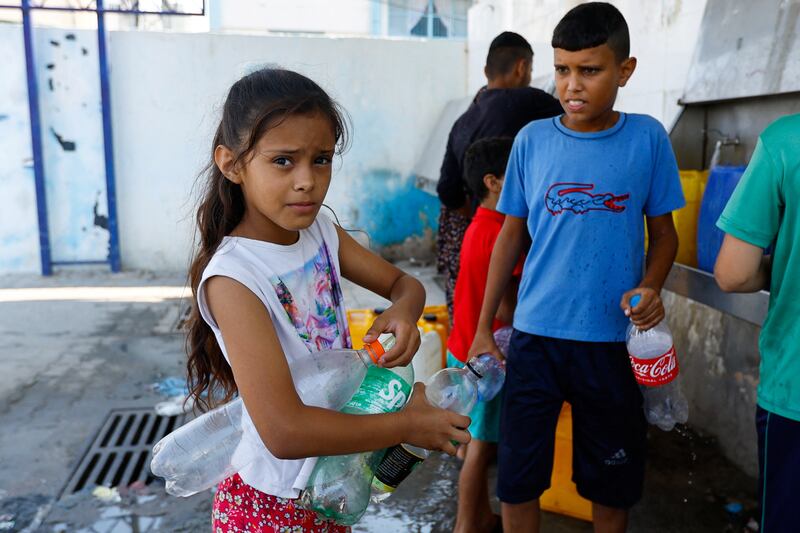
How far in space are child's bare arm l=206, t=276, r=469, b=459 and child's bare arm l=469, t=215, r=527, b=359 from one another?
3.12 feet

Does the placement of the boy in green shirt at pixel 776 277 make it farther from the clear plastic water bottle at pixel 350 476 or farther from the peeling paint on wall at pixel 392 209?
the peeling paint on wall at pixel 392 209

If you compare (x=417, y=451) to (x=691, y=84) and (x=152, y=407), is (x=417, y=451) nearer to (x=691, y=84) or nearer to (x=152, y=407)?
(x=691, y=84)

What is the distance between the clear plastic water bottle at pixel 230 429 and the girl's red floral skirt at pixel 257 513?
0.14ft

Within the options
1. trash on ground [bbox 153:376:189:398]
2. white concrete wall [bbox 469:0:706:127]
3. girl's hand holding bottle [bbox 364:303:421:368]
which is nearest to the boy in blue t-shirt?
girl's hand holding bottle [bbox 364:303:421:368]

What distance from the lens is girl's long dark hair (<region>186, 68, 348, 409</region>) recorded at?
4.28 ft

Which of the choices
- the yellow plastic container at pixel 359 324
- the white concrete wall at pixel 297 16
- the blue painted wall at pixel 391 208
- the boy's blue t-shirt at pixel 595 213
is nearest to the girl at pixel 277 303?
the boy's blue t-shirt at pixel 595 213

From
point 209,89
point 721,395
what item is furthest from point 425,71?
point 721,395

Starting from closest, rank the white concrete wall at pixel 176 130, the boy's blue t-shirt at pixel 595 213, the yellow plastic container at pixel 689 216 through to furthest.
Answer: the boy's blue t-shirt at pixel 595 213 < the yellow plastic container at pixel 689 216 < the white concrete wall at pixel 176 130

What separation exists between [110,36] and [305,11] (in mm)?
8739

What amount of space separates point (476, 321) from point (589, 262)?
579 millimetres

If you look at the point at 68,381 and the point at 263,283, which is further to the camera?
the point at 68,381

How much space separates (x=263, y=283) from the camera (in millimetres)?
1304

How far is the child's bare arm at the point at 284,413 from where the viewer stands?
1168 mm

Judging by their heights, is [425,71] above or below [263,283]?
above
